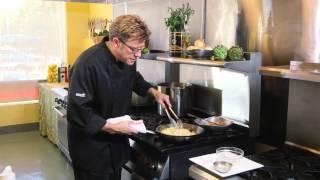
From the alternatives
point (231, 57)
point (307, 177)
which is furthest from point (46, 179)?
point (307, 177)

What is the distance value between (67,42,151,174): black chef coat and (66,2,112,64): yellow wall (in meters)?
3.06

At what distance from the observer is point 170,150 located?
5.23 ft

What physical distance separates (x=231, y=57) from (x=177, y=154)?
59 centimetres

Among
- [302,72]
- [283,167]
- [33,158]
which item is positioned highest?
[302,72]

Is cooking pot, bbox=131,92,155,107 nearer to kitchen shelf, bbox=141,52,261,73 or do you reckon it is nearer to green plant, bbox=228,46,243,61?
kitchen shelf, bbox=141,52,261,73

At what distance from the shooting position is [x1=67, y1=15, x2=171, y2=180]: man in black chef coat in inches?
61.5

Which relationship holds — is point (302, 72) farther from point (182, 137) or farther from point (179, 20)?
point (179, 20)

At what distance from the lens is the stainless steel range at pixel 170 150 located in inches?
63.4

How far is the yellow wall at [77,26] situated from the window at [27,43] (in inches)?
3.9

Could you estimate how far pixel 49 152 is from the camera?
152 inches

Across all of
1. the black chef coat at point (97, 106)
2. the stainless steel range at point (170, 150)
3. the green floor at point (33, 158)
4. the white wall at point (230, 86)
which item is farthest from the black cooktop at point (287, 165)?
the green floor at point (33, 158)

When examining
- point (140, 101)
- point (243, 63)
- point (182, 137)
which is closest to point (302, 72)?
point (243, 63)

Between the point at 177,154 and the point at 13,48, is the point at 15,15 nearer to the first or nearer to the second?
the point at 13,48

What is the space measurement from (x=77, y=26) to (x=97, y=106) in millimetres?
3346
